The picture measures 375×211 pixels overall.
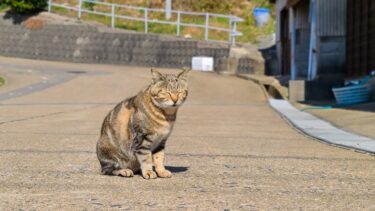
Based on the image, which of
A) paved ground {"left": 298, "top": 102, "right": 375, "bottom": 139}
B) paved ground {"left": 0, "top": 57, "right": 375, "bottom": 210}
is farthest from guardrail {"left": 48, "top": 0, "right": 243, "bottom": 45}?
paved ground {"left": 0, "top": 57, "right": 375, "bottom": 210}

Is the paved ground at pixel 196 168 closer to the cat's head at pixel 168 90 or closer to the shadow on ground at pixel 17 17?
the cat's head at pixel 168 90

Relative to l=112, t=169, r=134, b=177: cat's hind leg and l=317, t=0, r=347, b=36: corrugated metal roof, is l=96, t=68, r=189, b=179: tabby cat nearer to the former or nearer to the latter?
l=112, t=169, r=134, b=177: cat's hind leg

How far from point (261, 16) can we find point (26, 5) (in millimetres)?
12852

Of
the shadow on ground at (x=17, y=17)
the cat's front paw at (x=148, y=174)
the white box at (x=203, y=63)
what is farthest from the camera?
the shadow on ground at (x=17, y=17)

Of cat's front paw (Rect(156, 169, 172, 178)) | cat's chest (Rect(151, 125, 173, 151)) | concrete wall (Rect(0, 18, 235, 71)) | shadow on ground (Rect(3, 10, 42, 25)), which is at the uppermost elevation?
shadow on ground (Rect(3, 10, 42, 25))

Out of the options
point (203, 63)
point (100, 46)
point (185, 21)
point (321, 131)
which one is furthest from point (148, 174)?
point (185, 21)

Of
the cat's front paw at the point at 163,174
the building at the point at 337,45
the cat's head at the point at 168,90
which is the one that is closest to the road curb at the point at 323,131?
the building at the point at 337,45

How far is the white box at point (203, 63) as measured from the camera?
34.8 meters

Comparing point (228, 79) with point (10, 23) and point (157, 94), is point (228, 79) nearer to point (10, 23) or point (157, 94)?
point (10, 23)

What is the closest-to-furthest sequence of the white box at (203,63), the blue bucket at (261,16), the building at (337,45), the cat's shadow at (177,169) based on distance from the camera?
the cat's shadow at (177,169) < the building at (337,45) < the white box at (203,63) < the blue bucket at (261,16)

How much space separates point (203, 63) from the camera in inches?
1372

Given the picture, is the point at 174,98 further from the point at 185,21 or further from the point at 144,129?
the point at 185,21

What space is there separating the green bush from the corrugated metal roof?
66.5 feet

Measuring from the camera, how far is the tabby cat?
6586 millimetres
